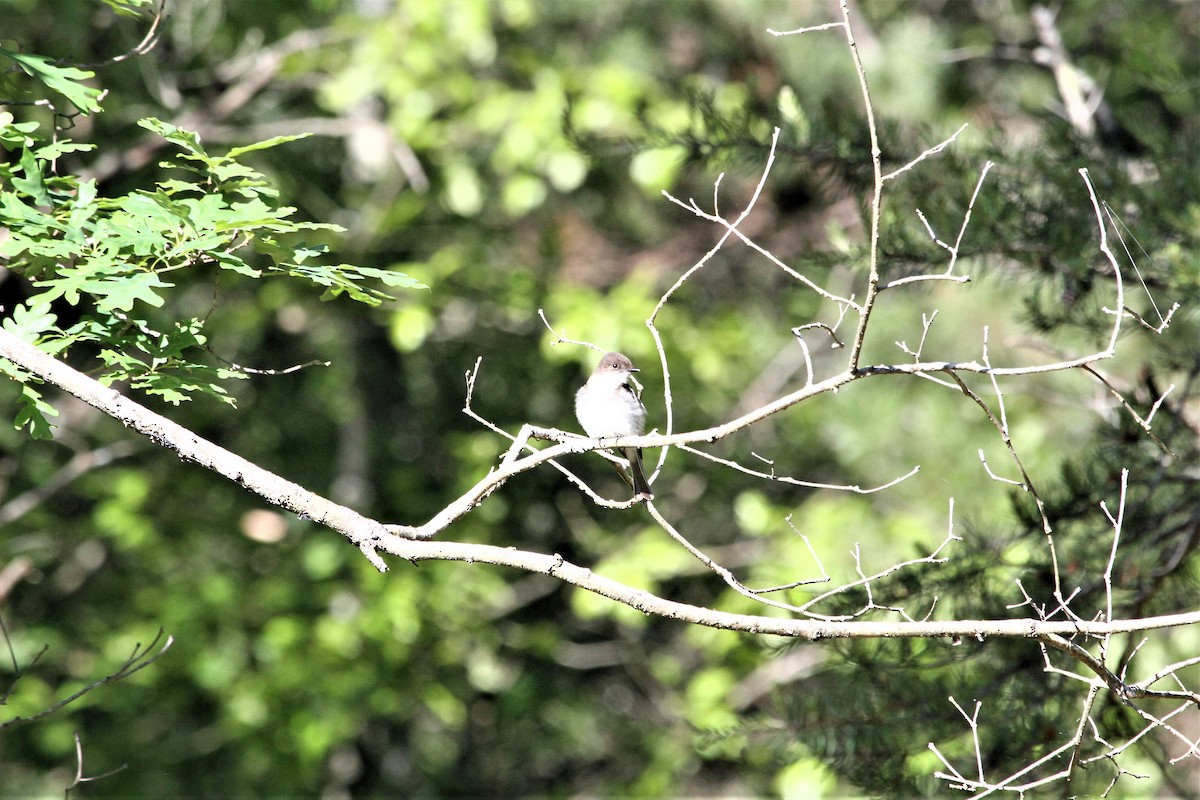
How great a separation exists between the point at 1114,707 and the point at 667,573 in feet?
11.4

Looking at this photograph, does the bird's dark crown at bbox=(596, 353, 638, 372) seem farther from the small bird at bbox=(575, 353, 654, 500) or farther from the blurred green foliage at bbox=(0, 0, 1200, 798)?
the blurred green foliage at bbox=(0, 0, 1200, 798)

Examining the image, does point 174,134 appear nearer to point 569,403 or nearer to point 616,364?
point 616,364

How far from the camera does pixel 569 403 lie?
7879 mm

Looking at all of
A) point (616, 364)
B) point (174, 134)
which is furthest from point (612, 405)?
point (174, 134)

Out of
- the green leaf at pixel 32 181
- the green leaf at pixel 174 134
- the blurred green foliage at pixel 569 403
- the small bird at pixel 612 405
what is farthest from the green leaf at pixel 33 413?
the small bird at pixel 612 405

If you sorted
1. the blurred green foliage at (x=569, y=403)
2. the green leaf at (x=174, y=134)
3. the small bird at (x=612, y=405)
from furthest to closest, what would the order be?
the small bird at (x=612, y=405), the blurred green foliage at (x=569, y=403), the green leaf at (x=174, y=134)

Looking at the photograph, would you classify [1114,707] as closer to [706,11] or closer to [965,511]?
[965,511]

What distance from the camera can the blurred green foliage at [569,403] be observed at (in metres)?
3.72

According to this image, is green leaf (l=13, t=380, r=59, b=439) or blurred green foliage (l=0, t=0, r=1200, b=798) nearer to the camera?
green leaf (l=13, t=380, r=59, b=439)

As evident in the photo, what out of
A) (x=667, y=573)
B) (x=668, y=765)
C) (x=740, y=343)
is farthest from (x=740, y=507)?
(x=668, y=765)

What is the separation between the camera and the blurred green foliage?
372 centimetres

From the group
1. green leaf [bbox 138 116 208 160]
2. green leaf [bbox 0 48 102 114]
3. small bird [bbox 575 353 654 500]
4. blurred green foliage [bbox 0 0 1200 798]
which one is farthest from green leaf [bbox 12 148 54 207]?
small bird [bbox 575 353 654 500]

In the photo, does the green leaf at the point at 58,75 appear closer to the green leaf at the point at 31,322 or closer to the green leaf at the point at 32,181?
the green leaf at the point at 32,181

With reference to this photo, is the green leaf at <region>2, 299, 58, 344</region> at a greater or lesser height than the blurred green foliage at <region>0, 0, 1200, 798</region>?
greater
